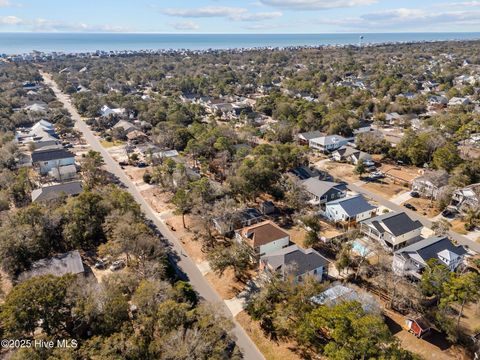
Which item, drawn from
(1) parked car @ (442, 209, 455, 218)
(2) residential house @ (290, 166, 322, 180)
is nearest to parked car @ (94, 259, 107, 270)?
(2) residential house @ (290, 166, 322, 180)

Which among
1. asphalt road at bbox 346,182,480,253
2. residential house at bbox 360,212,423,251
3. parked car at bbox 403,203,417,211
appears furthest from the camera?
parked car at bbox 403,203,417,211

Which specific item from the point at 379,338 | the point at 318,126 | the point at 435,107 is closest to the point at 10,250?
the point at 379,338

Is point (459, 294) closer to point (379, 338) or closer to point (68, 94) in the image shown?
point (379, 338)

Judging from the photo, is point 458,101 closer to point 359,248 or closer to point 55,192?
point 359,248

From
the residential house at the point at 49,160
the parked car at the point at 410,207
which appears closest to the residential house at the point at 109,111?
the residential house at the point at 49,160

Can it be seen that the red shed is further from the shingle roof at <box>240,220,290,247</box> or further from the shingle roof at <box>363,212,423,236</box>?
the shingle roof at <box>240,220,290,247</box>

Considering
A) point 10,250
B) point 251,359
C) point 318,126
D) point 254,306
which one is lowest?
point 251,359

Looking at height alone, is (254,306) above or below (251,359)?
above
